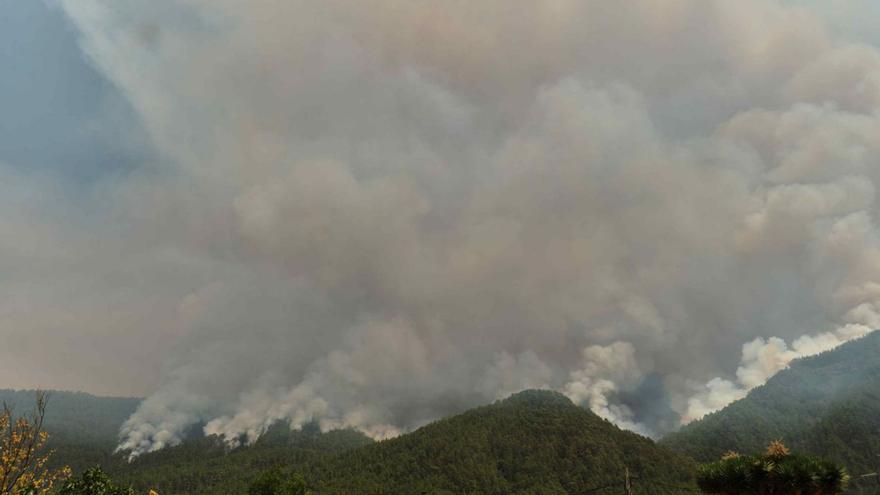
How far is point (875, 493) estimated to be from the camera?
199 metres

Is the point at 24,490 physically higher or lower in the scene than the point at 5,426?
lower

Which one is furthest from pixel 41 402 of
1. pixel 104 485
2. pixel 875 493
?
pixel 875 493

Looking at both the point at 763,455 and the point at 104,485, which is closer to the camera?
the point at 763,455

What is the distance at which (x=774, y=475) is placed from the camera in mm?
41562

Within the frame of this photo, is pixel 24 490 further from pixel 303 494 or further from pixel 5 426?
pixel 303 494

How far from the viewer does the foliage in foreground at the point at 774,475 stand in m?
40.3

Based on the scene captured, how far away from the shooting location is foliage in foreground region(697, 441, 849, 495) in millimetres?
40344

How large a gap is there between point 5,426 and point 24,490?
1181 centimetres

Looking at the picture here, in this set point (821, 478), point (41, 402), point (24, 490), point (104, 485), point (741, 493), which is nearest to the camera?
point (41, 402)

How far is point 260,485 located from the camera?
10862 cm

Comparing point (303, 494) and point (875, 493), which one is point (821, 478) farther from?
point (875, 493)

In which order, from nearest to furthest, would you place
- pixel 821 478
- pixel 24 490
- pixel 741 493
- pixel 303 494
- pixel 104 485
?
pixel 24 490
pixel 821 478
pixel 741 493
pixel 104 485
pixel 303 494

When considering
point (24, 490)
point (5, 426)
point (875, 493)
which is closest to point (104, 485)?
point (24, 490)

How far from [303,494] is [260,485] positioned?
9334 millimetres
